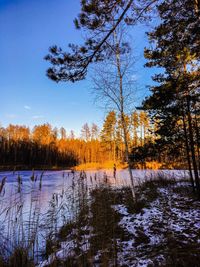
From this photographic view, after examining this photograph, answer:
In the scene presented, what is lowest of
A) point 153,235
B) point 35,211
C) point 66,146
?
point 153,235

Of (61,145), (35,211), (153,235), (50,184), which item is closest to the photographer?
(153,235)

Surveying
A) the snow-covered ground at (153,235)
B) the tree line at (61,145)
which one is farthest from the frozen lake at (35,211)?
the tree line at (61,145)

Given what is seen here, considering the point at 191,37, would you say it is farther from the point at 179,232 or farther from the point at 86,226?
the point at 86,226

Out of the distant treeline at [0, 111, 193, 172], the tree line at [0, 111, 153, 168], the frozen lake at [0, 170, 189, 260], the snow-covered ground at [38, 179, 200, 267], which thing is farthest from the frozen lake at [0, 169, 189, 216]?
the tree line at [0, 111, 153, 168]

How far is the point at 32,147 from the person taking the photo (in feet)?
122

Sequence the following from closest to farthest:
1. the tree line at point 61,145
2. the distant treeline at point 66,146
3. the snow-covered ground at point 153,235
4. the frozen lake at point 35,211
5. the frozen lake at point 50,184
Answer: the snow-covered ground at point 153,235, the frozen lake at point 35,211, the frozen lake at point 50,184, the distant treeline at point 66,146, the tree line at point 61,145

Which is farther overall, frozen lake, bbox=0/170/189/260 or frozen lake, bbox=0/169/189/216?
frozen lake, bbox=0/169/189/216

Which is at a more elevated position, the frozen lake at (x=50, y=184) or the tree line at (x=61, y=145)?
the tree line at (x=61, y=145)

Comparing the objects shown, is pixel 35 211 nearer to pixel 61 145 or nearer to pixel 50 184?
pixel 50 184

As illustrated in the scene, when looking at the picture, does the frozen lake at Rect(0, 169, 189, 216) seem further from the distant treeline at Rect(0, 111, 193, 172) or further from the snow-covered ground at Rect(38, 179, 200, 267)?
the distant treeline at Rect(0, 111, 193, 172)

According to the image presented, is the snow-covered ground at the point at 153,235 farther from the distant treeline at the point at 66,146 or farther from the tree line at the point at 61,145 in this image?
the tree line at the point at 61,145

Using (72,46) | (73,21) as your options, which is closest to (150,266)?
(72,46)

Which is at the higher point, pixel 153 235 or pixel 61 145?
pixel 61 145

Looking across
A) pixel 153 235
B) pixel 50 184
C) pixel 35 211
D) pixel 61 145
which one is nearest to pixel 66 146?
pixel 61 145
